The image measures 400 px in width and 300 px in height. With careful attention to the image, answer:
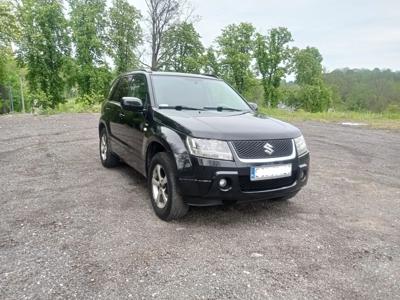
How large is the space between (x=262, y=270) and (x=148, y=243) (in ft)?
3.55

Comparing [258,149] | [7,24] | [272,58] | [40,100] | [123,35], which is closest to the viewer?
[258,149]

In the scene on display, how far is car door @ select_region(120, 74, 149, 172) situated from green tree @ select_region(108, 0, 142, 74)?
24.0 m

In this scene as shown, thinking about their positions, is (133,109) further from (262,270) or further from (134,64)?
(134,64)

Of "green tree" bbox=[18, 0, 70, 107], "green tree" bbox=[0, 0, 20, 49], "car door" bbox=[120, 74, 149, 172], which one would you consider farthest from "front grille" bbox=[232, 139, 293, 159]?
"green tree" bbox=[18, 0, 70, 107]

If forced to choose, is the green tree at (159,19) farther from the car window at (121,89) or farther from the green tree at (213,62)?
the car window at (121,89)

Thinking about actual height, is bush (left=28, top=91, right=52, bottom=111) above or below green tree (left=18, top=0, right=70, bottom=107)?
below

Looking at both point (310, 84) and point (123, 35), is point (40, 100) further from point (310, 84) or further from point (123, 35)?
point (310, 84)

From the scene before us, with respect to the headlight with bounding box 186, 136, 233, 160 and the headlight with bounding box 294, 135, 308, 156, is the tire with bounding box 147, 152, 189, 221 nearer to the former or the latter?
the headlight with bounding box 186, 136, 233, 160

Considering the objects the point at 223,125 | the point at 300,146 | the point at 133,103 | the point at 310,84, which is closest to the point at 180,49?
the point at 310,84

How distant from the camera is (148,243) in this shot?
2.96 meters

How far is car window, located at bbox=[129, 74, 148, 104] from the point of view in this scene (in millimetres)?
4200

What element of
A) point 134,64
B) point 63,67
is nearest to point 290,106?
point 134,64

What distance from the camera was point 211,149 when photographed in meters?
3.04

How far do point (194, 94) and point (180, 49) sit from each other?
27615mm
